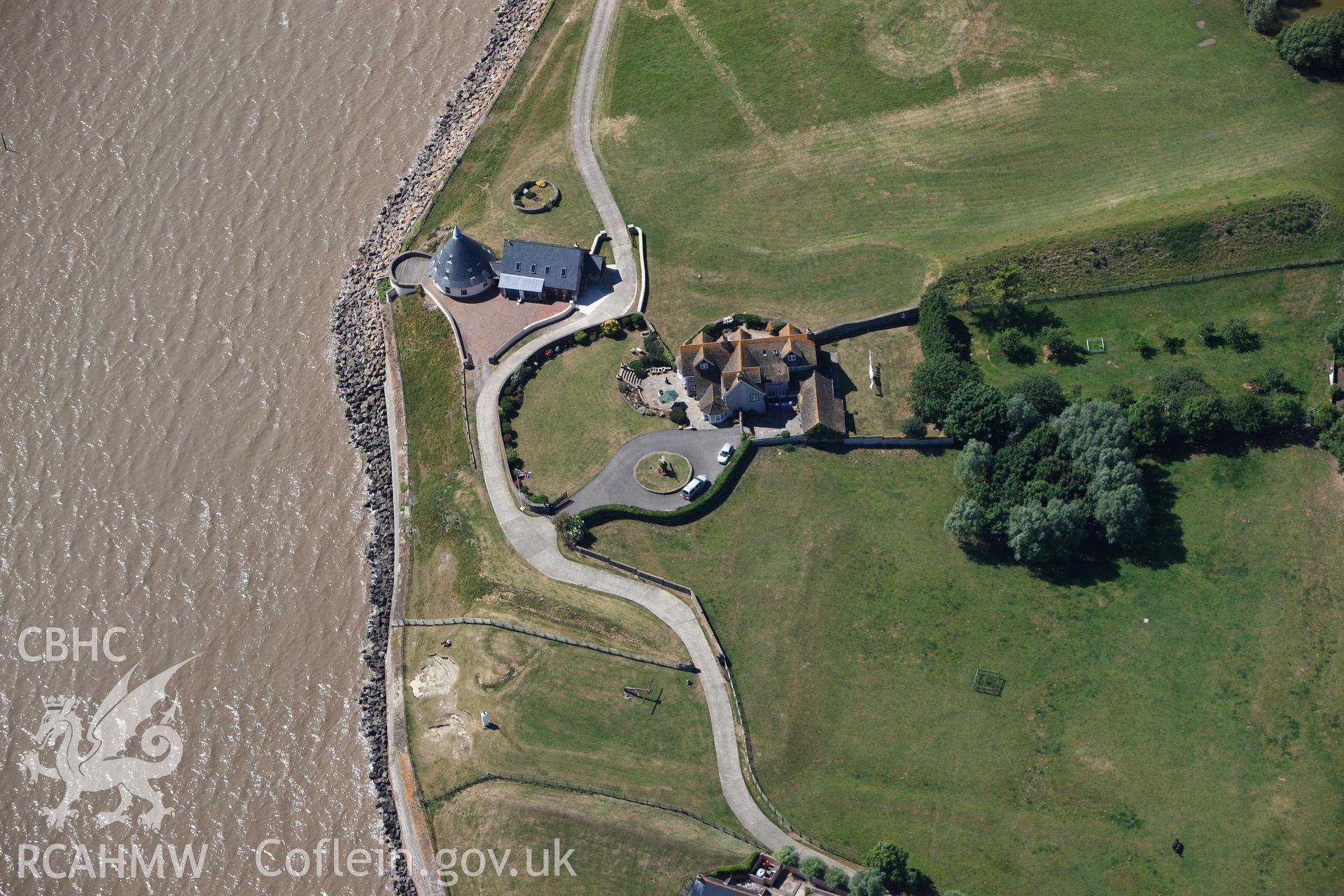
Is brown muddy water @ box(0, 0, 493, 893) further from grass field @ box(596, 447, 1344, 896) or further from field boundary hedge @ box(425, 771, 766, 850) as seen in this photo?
grass field @ box(596, 447, 1344, 896)

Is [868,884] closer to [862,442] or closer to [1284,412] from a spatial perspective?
[862,442]

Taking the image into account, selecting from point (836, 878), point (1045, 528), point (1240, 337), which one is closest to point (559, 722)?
point (836, 878)

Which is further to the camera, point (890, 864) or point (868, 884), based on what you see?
point (890, 864)

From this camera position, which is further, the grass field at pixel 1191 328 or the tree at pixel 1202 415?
the grass field at pixel 1191 328

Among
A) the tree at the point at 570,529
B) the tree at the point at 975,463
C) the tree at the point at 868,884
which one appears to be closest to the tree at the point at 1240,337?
the tree at the point at 975,463

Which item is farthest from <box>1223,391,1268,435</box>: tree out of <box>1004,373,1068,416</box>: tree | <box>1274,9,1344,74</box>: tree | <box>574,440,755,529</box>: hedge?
<box>1274,9,1344,74</box>: tree

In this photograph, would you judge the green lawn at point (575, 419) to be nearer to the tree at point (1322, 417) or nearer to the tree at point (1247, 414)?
the tree at point (1247, 414)
